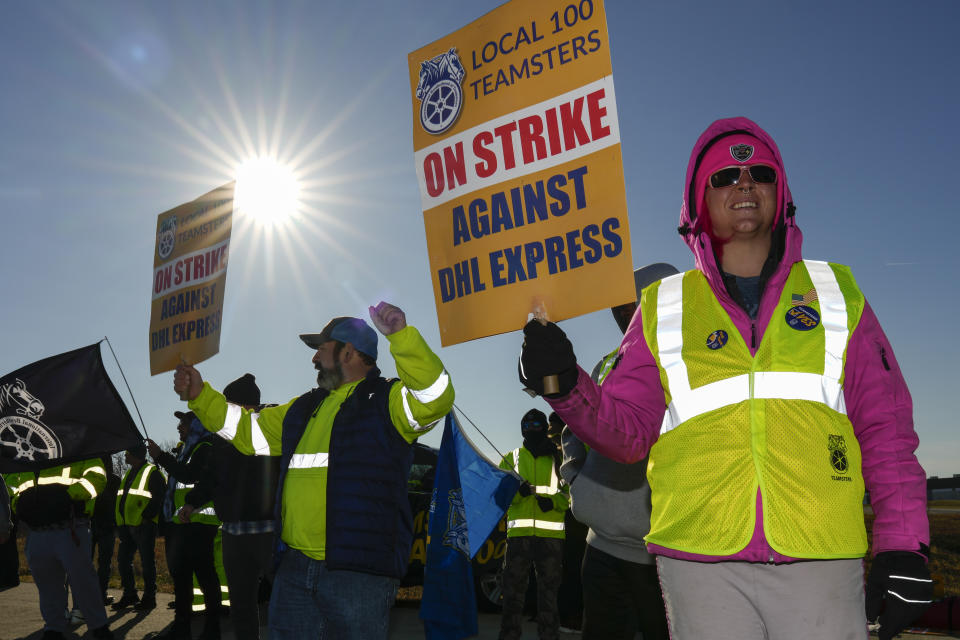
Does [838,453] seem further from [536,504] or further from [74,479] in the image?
[74,479]

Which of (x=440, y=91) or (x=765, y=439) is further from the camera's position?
(x=440, y=91)

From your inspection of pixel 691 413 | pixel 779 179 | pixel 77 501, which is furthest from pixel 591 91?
pixel 77 501

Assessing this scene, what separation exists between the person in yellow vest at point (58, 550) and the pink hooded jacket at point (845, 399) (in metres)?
6.81

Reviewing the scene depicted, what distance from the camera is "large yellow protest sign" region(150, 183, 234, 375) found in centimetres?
539

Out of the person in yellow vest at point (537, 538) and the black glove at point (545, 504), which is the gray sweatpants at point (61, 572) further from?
the black glove at point (545, 504)

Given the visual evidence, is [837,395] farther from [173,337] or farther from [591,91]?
[173,337]

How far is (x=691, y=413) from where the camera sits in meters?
2.22

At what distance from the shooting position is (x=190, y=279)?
5676 millimetres

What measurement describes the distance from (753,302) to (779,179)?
438mm

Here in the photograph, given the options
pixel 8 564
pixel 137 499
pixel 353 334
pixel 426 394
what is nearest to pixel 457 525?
pixel 353 334

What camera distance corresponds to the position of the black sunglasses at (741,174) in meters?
2.54

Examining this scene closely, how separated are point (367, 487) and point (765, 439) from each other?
7.35ft

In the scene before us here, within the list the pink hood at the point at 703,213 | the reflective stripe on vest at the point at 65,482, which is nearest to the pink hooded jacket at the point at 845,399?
the pink hood at the point at 703,213

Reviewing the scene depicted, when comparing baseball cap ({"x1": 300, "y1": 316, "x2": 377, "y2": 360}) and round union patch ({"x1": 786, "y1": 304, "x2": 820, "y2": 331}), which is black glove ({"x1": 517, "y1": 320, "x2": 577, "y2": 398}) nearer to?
round union patch ({"x1": 786, "y1": 304, "x2": 820, "y2": 331})
